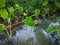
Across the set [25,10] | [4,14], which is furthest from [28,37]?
[25,10]

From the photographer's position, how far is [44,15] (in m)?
3.71

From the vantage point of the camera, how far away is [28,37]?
310 centimetres

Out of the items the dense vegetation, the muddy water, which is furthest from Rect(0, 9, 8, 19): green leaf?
the muddy water

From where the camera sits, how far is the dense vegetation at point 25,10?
3.33 meters

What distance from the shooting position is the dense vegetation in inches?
131

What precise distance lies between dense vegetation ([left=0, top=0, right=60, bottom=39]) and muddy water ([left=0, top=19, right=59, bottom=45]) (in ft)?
0.37

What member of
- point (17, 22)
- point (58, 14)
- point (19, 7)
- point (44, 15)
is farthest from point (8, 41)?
point (58, 14)

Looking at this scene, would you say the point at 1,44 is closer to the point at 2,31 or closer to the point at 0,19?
the point at 2,31

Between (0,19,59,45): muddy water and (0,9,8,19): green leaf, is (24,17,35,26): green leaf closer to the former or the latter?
(0,19,59,45): muddy water

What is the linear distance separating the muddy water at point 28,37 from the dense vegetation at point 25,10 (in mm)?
114

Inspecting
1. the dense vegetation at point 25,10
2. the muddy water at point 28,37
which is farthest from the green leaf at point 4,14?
the muddy water at point 28,37

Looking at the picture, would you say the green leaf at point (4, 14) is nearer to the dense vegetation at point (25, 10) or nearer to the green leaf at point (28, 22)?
the dense vegetation at point (25, 10)

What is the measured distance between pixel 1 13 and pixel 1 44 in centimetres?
61

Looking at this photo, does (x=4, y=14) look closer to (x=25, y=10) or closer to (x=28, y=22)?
(x=28, y=22)
